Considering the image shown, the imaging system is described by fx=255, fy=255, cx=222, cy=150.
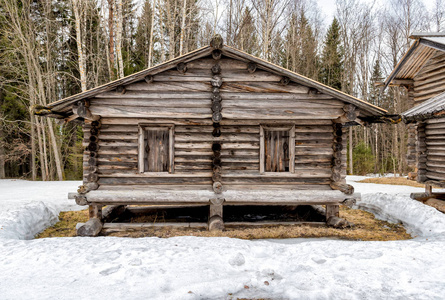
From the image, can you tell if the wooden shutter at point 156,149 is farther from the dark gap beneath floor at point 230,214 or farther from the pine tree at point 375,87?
the pine tree at point 375,87

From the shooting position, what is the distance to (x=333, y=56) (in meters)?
27.8

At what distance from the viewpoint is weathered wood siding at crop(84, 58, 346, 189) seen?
7.63m

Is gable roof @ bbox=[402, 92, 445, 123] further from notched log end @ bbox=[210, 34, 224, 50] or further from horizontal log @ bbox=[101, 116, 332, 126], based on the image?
notched log end @ bbox=[210, 34, 224, 50]

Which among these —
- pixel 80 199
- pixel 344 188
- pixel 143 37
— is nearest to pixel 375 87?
pixel 143 37

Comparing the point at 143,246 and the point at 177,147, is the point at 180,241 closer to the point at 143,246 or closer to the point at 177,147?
the point at 143,246

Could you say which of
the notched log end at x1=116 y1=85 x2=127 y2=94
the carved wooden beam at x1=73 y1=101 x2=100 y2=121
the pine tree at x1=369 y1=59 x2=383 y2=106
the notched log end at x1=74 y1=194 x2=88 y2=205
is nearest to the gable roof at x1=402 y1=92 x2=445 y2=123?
the notched log end at x1=116 y1=85 x2=127 y2=94

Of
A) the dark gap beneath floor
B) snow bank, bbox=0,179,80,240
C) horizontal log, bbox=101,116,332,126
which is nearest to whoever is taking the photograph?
snow bank, bbox=0,179,80,240

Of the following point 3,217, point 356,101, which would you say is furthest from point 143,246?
point 356,101

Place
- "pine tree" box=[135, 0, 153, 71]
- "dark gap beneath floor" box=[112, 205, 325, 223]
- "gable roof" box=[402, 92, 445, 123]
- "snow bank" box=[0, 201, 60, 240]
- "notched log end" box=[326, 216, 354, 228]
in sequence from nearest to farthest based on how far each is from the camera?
"snow bank" box=[0, 201, 60, 240], "notched log end" box=[326, 216, 354, 228], "gable roof" box=[402, 92, 445, 123], "dark gap beneath floor" box=[112, 205, 325, 223], "pine tree" box=[135, 0, 153, 71]

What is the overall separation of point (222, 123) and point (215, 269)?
4.54 meters

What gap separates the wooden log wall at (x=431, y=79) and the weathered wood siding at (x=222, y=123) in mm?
7534

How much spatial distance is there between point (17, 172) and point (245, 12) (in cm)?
2775

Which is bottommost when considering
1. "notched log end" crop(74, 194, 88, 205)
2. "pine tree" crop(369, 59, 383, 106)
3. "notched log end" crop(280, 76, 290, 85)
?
"notched log end" crop(74, 194, 88, 205)

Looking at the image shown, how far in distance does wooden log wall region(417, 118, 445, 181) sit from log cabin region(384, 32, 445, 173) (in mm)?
589
